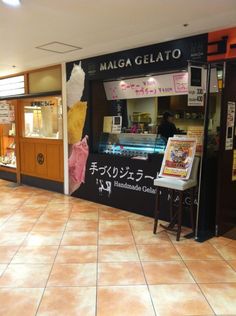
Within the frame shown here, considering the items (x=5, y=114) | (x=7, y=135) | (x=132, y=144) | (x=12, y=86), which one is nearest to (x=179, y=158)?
(x=132, y=144)

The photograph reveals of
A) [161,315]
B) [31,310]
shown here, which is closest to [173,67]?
[161,315]

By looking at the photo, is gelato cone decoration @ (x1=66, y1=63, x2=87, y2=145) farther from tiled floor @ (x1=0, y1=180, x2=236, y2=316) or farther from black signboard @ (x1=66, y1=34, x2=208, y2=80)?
tiled floor @ (x1=0, y1=180, x2=236, y2=316)

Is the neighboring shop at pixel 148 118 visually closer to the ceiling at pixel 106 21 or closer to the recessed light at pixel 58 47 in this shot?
the ceiling at pixel 106 21

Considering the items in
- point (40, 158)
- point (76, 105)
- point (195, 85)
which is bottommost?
point (40, 158)

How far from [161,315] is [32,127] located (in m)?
5.23

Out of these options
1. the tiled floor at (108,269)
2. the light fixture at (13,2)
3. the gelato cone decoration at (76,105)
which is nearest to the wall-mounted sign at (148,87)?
the gelato cone decoration at (76,105)

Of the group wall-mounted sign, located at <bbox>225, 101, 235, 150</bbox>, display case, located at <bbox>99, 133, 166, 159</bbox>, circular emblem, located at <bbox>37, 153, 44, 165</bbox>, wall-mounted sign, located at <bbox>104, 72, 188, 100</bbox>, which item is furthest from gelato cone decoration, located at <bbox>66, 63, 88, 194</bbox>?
wall-mounted sign, located at <bbox>225, 101, 235, 150</bbox>

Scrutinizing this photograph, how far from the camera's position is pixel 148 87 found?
469 centimetres

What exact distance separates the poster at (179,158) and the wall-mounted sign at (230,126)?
40 cm

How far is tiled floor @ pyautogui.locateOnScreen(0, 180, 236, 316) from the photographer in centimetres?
238

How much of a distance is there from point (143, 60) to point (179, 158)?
64.4 inches

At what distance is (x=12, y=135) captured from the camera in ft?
23.6

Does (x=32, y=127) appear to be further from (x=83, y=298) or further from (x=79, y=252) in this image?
(x=83, y=298)

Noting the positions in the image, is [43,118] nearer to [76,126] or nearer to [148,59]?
[76,126]
